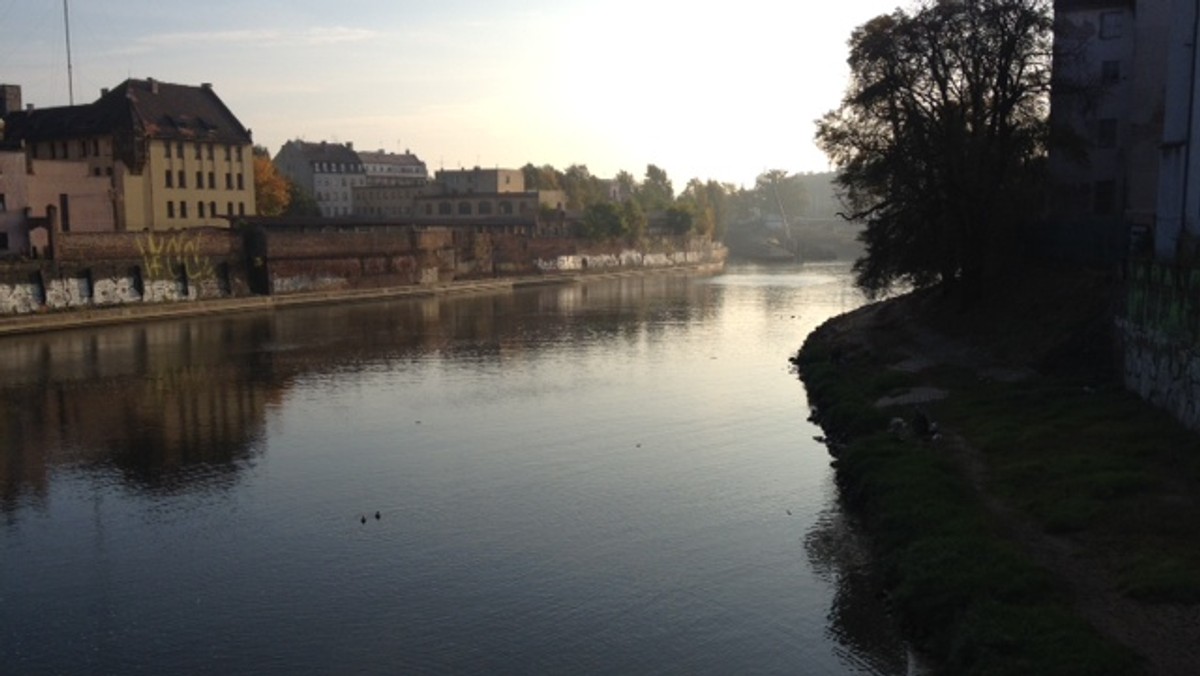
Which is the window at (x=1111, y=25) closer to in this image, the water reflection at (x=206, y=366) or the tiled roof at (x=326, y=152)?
the water reflection at (x=206, y=366)

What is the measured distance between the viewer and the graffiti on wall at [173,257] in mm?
60156

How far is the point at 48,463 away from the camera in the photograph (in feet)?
86.2

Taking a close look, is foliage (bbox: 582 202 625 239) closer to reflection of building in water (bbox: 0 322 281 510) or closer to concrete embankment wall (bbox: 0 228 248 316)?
concrete embankment wall (bbox: 0 228 248 316)

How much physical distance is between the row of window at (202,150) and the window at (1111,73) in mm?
57511

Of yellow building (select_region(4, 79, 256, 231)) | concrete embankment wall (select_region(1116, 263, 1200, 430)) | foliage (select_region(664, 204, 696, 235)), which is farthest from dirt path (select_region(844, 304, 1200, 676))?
foliage (select_region(664, 204, 696, 235))

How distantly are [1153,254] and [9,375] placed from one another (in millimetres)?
36526

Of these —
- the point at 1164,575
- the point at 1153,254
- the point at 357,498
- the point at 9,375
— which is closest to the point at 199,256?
the point at 9,375

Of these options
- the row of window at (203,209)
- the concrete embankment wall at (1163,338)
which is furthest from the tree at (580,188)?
the concrete embankment wall at (1163,338)

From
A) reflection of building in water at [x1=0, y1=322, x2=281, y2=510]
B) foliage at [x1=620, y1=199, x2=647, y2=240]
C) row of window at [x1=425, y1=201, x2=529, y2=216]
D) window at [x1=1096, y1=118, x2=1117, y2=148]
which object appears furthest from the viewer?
row of window at [x1=425, y1=201, x2=529, y2=216]

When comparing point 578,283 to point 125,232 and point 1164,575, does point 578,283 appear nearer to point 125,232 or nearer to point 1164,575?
point 125,232

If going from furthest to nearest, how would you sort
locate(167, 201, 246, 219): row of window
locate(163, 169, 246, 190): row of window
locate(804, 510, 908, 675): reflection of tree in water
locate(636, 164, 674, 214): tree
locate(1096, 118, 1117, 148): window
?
locate(636, 164, 674, 214): tree < locate(167, 201, 246, 219): row of window < locate(163, 169, 246, 190): row of window < locate(1096, 118, 1117, 148): window < locate(804, 510, 908, 675): reflection of tree in water

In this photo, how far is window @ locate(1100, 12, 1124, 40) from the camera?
39.5 meters

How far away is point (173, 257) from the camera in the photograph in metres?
62.0

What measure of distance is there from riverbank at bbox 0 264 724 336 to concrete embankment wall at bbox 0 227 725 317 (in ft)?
1.68
